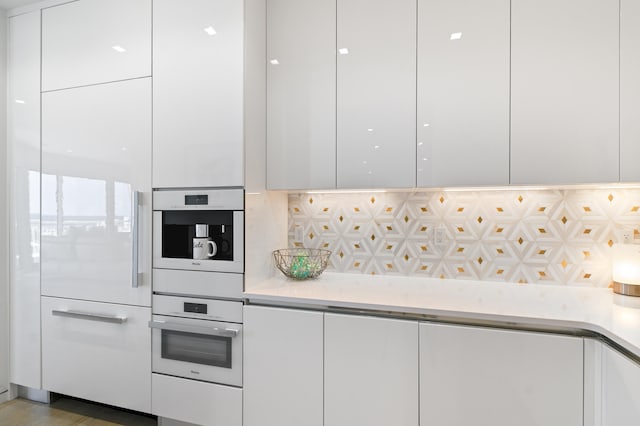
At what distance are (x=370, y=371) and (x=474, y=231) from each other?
101cm

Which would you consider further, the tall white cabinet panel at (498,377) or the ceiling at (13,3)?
the ceiling at (13,3)

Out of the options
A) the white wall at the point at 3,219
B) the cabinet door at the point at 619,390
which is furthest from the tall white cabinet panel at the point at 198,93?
the cabinet door at the point at 619,390

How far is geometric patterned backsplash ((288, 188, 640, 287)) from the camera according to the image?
76.0 inches

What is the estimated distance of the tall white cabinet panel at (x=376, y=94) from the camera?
6.16 ft

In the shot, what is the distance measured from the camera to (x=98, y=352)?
2.18 m

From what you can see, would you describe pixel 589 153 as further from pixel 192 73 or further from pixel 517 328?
pixel 192 73

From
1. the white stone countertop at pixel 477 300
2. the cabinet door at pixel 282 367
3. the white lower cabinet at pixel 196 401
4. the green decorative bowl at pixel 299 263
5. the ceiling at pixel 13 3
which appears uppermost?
the ceiling at pixel 13 3

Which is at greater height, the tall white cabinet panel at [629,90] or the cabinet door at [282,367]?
the tall white cabinet panel at [629,90]

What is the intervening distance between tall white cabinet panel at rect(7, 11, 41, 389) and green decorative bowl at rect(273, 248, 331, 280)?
1568 mm

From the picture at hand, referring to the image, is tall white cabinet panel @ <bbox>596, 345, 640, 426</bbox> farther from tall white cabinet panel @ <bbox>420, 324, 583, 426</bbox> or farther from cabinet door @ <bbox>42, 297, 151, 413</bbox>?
cabinet door @ <bbox>42, 297, 151, 413</bbox>

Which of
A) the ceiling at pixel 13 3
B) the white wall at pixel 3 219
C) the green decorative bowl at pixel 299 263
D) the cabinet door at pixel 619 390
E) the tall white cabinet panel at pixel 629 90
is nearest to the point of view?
the cabinet door at pixel 619 390

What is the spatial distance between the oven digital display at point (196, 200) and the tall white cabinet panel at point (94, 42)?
29.2 inches

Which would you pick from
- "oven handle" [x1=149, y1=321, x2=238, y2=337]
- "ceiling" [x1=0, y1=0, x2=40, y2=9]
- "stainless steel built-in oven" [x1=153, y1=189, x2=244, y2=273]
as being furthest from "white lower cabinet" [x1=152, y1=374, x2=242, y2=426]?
"ceiling" [x1=0, y1=0, x2=40, y2=9]

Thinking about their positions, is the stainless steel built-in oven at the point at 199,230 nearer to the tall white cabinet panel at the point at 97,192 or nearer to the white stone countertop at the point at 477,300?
the tall white cabinet panel at the point at 97,192
